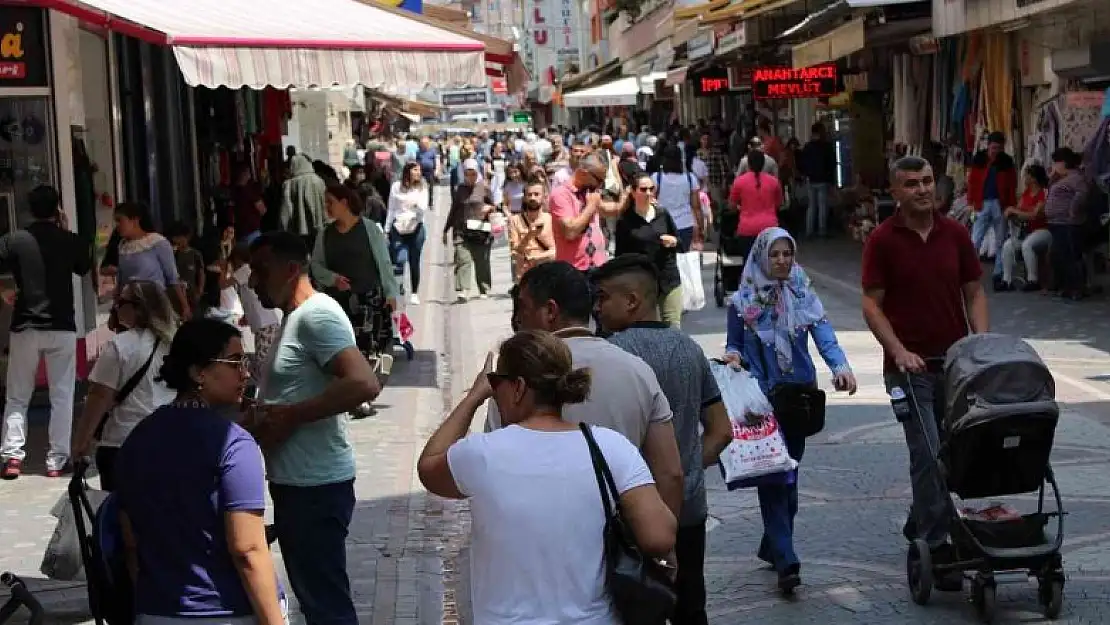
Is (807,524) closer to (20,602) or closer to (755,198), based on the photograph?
(20,602)

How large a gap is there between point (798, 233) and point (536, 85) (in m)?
81.2

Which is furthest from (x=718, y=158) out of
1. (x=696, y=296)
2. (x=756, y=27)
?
(x=696, y=296)

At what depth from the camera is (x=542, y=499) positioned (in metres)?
4.22

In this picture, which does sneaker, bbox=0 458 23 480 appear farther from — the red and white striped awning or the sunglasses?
the sunglasses

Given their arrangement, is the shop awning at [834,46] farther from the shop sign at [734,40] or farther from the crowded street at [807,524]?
the crowded street at [807,524]

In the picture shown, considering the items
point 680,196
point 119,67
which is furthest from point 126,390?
point 680,196

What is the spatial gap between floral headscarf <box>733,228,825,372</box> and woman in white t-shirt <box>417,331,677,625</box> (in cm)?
365

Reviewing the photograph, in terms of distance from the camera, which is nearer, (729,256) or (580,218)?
(580,218)

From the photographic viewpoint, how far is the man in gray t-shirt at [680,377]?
19.2 feet

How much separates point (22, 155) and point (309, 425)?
8.14 m

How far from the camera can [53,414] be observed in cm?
1134

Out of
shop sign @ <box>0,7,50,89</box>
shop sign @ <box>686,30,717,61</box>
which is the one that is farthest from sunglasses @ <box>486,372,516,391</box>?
shop sign @ <box>686,30,717,61</box>

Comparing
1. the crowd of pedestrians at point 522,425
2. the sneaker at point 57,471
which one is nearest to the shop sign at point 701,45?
the sneaker at point 57,471

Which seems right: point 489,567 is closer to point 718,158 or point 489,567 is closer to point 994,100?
point 994,100
